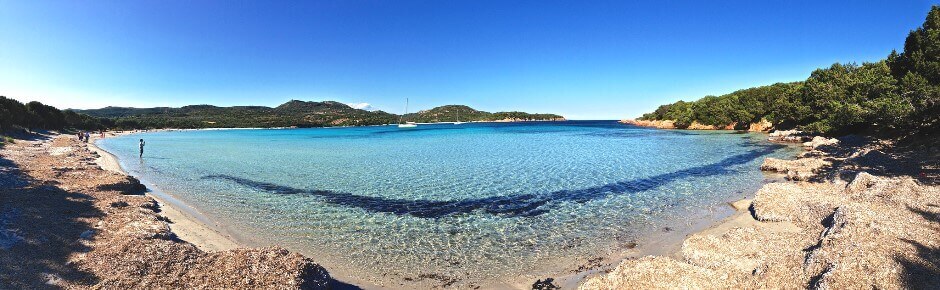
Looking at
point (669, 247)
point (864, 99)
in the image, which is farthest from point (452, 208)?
point (864, 99)

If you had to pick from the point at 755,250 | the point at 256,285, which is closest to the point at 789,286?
Result: the point at 755,250

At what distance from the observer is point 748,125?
82312 mm

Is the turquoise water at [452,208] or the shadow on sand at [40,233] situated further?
the turquoise water at [452,208]

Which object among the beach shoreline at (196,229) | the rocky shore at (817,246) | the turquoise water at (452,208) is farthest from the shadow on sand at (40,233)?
the rocky shore at (817,246)

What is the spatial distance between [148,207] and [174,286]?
992 cm

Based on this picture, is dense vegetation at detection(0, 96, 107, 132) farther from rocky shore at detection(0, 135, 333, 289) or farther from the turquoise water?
rocky shore at detection(0, 135, 333, 289)

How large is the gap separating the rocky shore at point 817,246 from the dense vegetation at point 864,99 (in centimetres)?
749

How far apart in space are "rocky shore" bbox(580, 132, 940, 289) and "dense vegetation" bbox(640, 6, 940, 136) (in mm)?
7491

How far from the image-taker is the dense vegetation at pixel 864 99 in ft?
67.4

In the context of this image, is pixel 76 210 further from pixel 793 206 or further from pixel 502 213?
pixel 793 206

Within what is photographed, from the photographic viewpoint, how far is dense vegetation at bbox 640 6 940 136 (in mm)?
20531

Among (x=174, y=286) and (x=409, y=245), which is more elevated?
(x=174, y=286)

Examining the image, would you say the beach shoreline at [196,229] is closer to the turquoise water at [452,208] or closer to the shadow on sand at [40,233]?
the turquoise water at [452,208]

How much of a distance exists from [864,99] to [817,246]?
25633 millimetres
